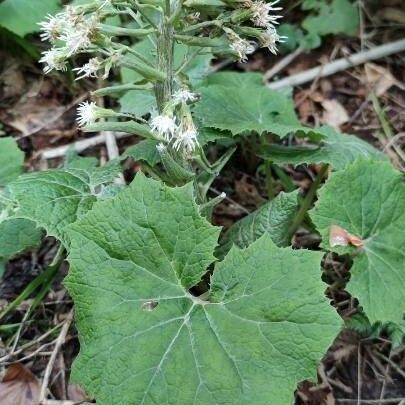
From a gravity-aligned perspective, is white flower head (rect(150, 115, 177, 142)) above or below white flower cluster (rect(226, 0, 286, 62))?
below

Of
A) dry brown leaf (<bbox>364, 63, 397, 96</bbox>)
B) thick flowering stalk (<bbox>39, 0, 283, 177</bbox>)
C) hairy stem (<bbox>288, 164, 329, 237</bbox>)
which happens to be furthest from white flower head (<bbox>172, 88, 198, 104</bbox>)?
dry brown leaf (<bbox>364, 63, 397, 96</bbox>)

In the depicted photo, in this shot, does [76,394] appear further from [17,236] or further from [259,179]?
[259,179]

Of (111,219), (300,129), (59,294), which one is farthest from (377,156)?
(59,294)

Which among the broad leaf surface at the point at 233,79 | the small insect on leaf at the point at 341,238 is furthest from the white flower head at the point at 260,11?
the broad leaf surface at the point at 233,79

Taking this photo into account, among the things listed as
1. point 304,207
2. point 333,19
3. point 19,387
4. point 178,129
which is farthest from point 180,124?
point 333,19

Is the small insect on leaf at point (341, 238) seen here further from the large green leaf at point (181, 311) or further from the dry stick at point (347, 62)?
the dry stick at point (347, 62)

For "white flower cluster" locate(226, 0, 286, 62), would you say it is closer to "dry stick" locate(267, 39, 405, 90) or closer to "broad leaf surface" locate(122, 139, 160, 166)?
"broad leaf surface" locate(122, 139, 160, 166)

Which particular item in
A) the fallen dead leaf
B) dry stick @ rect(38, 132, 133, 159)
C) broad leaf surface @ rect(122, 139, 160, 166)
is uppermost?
broad leaf surface @ rect(122, 139, 160, 166)
